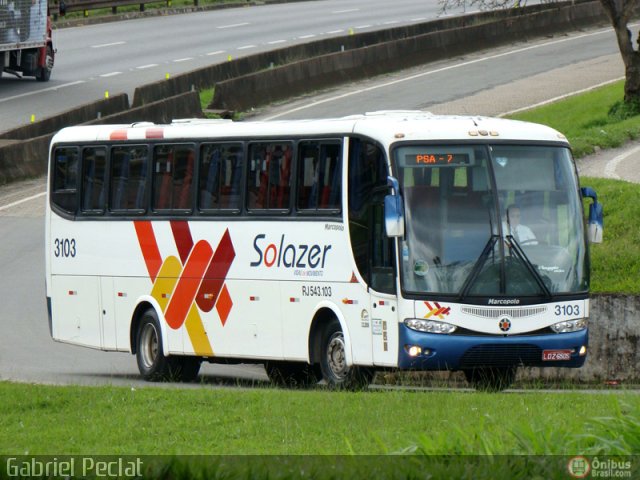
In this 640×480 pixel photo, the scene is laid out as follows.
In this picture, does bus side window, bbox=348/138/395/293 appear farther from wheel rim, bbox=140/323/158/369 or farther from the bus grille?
wheel rim, bbox=140/323/158/369

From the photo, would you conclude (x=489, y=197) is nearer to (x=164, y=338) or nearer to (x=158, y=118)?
(x=164, y=338)

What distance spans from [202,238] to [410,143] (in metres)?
3.66

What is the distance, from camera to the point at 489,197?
15.0 metres

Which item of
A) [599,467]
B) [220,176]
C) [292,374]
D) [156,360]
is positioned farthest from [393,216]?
[599,467]

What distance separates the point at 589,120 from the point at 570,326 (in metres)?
19.9

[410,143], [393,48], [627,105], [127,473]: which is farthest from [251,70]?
[127,473]

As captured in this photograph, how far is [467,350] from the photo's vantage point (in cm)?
1470

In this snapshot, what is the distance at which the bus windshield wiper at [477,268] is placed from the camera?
14.7 metres

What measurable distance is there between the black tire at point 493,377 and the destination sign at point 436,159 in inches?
93.5

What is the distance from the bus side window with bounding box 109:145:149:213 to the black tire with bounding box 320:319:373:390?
152 inches

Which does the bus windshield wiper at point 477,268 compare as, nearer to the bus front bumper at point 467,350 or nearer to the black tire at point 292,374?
the bus front bumper at point 467,350

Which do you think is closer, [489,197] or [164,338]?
[489,197]

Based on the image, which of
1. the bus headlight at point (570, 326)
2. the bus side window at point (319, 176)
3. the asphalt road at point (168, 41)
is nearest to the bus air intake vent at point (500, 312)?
the bus headlight at point (570, 326)

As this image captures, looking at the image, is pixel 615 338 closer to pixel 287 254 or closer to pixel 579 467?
pixel 287 254
